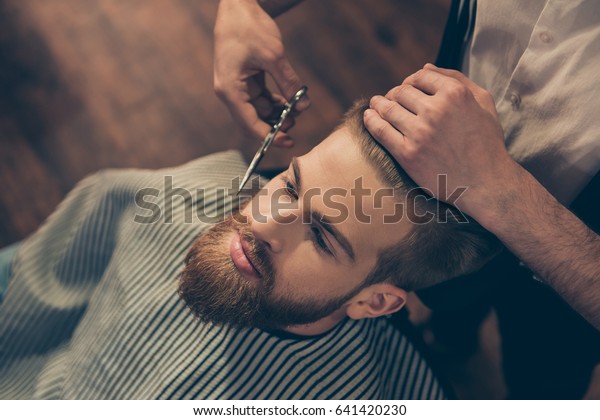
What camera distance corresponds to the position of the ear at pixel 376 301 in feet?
4.30

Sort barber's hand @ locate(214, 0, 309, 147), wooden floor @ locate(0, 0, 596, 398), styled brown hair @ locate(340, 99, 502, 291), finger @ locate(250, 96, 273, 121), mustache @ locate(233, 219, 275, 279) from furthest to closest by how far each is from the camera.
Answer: wooden floor @ locate(0, 0, 596, 398) → finger @ locate(250, 96, 273, 121) → barber's hand @ locate(214, 0, 309, 147) → mustache @ locate(233, 219, 275, 279) → styled brown hair @ locate(340, 99, 502, 291)

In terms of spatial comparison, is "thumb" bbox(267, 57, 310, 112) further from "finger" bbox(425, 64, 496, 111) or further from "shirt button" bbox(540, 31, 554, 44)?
"shirt button" bbox(540, 31, 554, 44)

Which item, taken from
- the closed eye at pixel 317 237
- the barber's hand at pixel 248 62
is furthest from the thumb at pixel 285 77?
the closed eye at pixel 317 237

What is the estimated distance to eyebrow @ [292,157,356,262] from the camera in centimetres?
119

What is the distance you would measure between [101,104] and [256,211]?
1708mm

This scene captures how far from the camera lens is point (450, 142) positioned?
101cm

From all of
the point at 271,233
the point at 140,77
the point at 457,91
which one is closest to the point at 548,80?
the point at 457,91

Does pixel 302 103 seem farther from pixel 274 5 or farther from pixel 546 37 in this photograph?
pixel 546 37

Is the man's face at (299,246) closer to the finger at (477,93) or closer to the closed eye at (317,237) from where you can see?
the closed eye at (317,237)

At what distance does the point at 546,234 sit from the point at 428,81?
0.45 m

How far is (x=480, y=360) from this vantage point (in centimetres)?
215

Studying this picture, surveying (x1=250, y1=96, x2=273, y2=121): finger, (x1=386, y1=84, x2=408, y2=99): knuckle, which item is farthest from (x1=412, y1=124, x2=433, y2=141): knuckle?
(x1=250, y1=96, x2=273, y2=121): finger

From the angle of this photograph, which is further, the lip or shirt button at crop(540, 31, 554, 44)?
the lip

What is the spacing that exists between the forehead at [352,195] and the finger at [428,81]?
21 centimetres
